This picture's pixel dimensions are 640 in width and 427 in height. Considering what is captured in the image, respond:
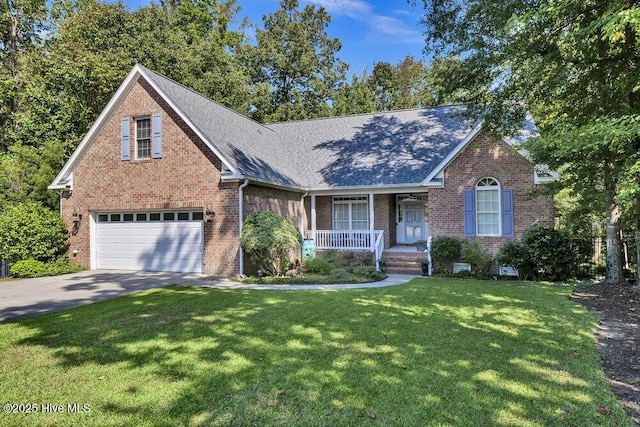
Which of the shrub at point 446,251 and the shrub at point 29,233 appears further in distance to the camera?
the shrub at point 446,251

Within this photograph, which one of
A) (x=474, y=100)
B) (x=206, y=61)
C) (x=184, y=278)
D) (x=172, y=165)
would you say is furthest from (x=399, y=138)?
(x=206, y=61)

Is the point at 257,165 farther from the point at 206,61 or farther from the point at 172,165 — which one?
the point at 206,61

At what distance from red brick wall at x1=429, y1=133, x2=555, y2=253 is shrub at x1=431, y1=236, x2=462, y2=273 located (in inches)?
19.3

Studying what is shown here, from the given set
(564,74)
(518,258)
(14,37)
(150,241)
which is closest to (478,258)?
(518,258)

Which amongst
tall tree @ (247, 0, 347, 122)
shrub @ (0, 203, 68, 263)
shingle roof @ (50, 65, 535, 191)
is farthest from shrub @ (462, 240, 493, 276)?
tall tree @ (247, 0, 347, 122)

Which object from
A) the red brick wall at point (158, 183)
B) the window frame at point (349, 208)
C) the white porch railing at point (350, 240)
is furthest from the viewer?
the window frame at point (349, 208)

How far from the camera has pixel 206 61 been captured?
88.1 ft

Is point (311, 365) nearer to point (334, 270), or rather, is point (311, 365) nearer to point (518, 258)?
point (334, 270)

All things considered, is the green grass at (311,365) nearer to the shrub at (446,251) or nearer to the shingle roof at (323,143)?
the shrub at (446,251)

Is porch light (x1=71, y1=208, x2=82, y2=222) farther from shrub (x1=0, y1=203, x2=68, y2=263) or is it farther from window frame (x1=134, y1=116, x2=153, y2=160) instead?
window frame (x1=134, y1=116, x2=153, y2=160)

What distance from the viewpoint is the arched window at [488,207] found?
13609 mm

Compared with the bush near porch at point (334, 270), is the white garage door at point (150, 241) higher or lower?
higher

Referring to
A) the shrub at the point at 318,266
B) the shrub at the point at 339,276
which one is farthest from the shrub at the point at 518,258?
the shrub at the point at 318,266

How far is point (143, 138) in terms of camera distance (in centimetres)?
1395
